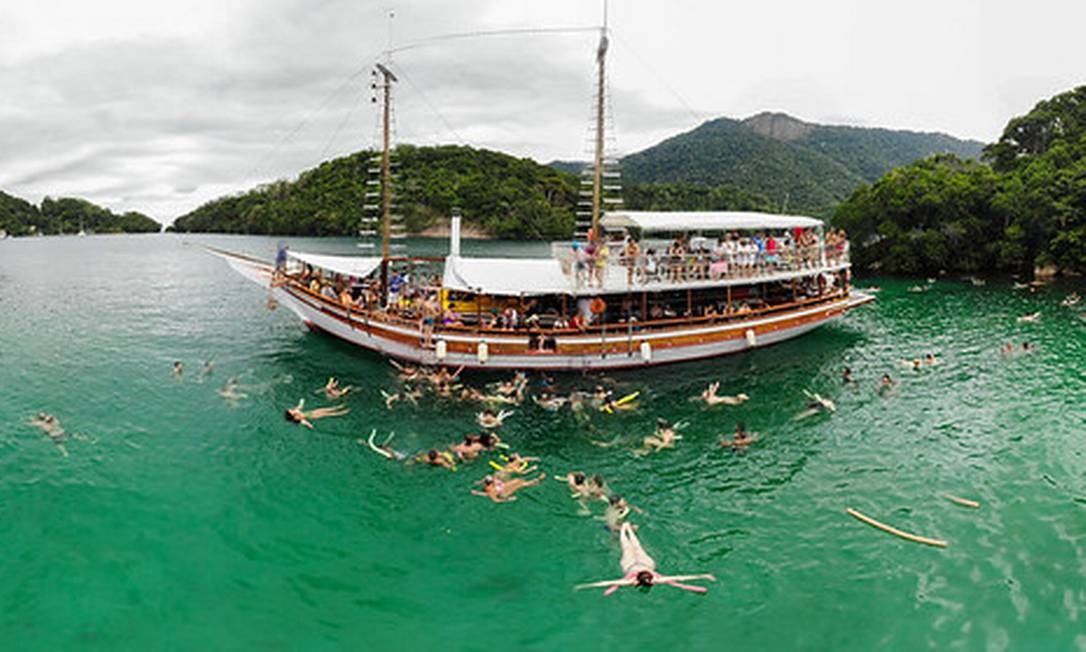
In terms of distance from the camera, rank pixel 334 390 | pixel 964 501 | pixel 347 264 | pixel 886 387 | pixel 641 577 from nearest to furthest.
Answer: pixel 641 577, pixel 964 501, pixel 334 390, pixel 886 387, pixel 347 264

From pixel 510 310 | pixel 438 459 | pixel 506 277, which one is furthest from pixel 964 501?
pixel 506 277

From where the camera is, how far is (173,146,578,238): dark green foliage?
149000 millimetres

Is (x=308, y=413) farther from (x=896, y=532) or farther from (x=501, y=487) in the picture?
(x=896, y=532)

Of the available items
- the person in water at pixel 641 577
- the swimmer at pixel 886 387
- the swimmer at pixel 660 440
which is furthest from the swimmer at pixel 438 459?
the swimmer at pixel 886 387

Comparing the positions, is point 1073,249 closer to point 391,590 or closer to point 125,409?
point 391,590

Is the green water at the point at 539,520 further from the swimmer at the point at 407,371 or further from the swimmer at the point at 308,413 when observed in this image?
the swimmer at the point at 407,371

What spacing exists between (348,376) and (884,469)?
20300 millimetres

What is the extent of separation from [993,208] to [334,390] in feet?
214

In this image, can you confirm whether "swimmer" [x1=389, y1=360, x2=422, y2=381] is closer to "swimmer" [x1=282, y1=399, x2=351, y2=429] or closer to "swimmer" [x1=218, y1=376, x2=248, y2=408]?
"swimmer" [x1=282, y1=399, x2=351, y2=429]

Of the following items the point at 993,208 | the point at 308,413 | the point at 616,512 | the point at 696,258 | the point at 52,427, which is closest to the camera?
the point at 616,512

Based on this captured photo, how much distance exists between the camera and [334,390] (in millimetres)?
24781

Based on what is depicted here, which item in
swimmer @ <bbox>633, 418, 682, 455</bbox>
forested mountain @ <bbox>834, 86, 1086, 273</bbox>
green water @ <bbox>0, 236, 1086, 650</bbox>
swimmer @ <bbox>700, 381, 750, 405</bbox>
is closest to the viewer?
green water @ <bbox>0, 236, 1086, 650</bbox>

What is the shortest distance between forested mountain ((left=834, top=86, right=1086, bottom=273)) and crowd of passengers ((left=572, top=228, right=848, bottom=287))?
37873 mm

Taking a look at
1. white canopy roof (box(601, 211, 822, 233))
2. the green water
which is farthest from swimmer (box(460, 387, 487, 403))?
white canopy roof (box(601, 211, 822, 233))
